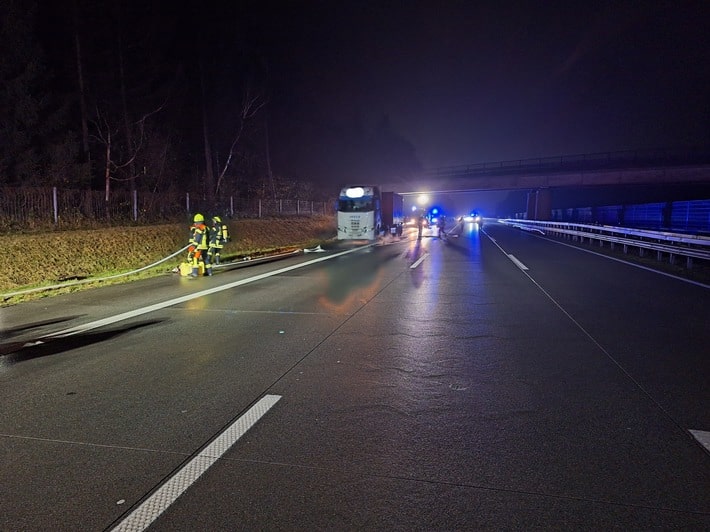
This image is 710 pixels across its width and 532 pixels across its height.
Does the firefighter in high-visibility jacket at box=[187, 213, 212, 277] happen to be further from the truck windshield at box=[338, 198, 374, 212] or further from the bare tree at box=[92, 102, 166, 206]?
the truck windshield at box=[338, 198, 374, 212]

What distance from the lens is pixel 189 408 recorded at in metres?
4.46

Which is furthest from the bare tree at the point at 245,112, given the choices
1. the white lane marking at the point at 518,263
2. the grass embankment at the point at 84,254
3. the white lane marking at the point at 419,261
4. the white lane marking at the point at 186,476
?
the white lane marking at the point at 186,476

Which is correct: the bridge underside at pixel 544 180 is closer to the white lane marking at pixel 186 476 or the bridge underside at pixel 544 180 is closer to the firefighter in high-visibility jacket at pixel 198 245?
the firefighter in high-visibility jacket at pixel 198 245

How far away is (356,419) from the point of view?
423 cm

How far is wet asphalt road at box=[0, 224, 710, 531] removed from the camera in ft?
9.73

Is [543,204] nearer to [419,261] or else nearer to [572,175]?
[572,175]

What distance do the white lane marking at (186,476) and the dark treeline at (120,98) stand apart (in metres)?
A: 20.2

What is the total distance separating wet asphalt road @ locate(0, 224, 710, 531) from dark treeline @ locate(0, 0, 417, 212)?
16121 mm

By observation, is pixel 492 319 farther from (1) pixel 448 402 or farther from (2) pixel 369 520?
(2) pixel 369 520

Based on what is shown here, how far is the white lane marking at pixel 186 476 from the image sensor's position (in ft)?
9.32

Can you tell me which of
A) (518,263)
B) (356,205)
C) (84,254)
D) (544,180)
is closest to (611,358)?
(518,263)

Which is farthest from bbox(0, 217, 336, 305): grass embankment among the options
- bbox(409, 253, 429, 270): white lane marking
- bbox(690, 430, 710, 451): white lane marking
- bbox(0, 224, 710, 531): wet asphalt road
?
bbox(690, 430, 710, 451): white lane marking

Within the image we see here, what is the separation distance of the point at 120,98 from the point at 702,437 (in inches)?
1120

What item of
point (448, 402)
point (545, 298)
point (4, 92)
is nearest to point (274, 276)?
point (545, 298)
